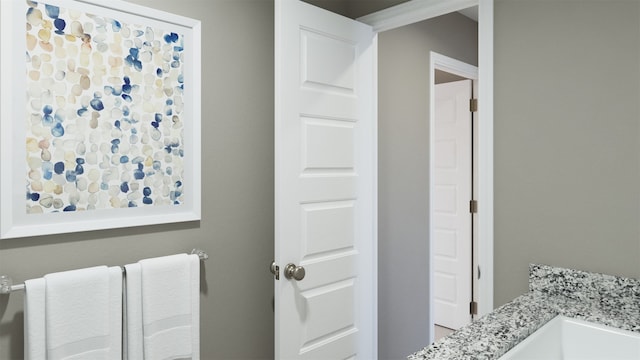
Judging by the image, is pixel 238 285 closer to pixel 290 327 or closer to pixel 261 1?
pixel 290 327

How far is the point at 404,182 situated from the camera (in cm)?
266

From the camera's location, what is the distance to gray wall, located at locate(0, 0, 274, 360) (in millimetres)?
1744

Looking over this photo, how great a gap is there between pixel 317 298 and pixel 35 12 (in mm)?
1492

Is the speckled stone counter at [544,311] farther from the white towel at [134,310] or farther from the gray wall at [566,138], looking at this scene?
the white towel at [134,310]

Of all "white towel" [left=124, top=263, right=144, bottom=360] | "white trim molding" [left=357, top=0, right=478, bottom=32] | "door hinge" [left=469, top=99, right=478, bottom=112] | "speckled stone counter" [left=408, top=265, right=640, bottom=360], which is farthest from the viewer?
"door hinge" [left=469, top=99, right=478, bottom=112]

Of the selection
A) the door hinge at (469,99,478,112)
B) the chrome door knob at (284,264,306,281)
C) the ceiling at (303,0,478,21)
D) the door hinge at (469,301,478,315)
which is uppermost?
the ceiling at (303,0,478,21)

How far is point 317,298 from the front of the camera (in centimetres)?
194

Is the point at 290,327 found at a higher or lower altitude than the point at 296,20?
lower

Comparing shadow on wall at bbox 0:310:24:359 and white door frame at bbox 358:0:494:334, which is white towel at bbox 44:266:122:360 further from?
white door frame at bbox 358:0:494:334

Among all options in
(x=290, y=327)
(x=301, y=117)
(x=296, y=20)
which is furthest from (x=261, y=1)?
(x=290, y=327)

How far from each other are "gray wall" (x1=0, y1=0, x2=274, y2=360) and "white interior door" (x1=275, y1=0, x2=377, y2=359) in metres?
0.25

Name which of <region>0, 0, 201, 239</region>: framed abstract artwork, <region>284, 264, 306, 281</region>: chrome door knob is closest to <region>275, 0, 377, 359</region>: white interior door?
<region>284, 264, 306, 281</region>: chrome door knob

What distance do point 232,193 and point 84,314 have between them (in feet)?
2.41

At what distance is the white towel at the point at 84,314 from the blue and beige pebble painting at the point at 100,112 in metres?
0.24
